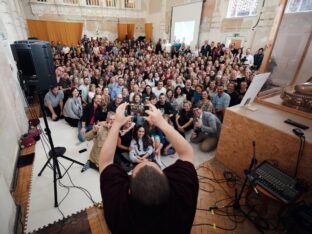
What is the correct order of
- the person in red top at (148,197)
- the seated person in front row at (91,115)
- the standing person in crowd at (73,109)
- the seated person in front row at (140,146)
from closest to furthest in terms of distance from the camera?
1. the person in red top at (148,197)
2. the seated person in front row at (140,146)
3. the seated person in front row at (91,115)
4. the standing person in crowd at (73,109)

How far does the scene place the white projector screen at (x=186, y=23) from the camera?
1134cm

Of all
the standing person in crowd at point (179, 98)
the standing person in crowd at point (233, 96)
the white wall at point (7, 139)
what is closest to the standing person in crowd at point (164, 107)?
the standing person in crowd at point (179, 98)

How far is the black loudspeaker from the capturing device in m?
2.11

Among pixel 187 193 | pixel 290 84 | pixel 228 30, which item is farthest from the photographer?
pixel 228 30

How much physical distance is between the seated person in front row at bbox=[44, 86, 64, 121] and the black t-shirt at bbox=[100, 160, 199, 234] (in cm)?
453

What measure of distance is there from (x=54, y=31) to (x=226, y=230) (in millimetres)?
15554

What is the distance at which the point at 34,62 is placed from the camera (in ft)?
7.05

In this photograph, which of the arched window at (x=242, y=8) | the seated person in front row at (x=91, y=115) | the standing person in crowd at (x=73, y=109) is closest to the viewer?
the seated person in front row at (x=91, y=115)

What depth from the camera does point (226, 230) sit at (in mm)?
2189

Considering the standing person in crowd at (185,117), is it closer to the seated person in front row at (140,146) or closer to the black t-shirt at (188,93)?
the black t-shirt at (188,93)

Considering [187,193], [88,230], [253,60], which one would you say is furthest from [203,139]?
[253,60]

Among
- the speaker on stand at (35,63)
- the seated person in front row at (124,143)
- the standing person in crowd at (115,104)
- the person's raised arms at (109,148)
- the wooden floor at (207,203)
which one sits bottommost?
the wooden floor at (207,203)

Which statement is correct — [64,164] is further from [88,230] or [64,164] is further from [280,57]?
[280,57]

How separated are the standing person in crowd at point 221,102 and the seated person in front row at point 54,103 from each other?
14.0 ft
